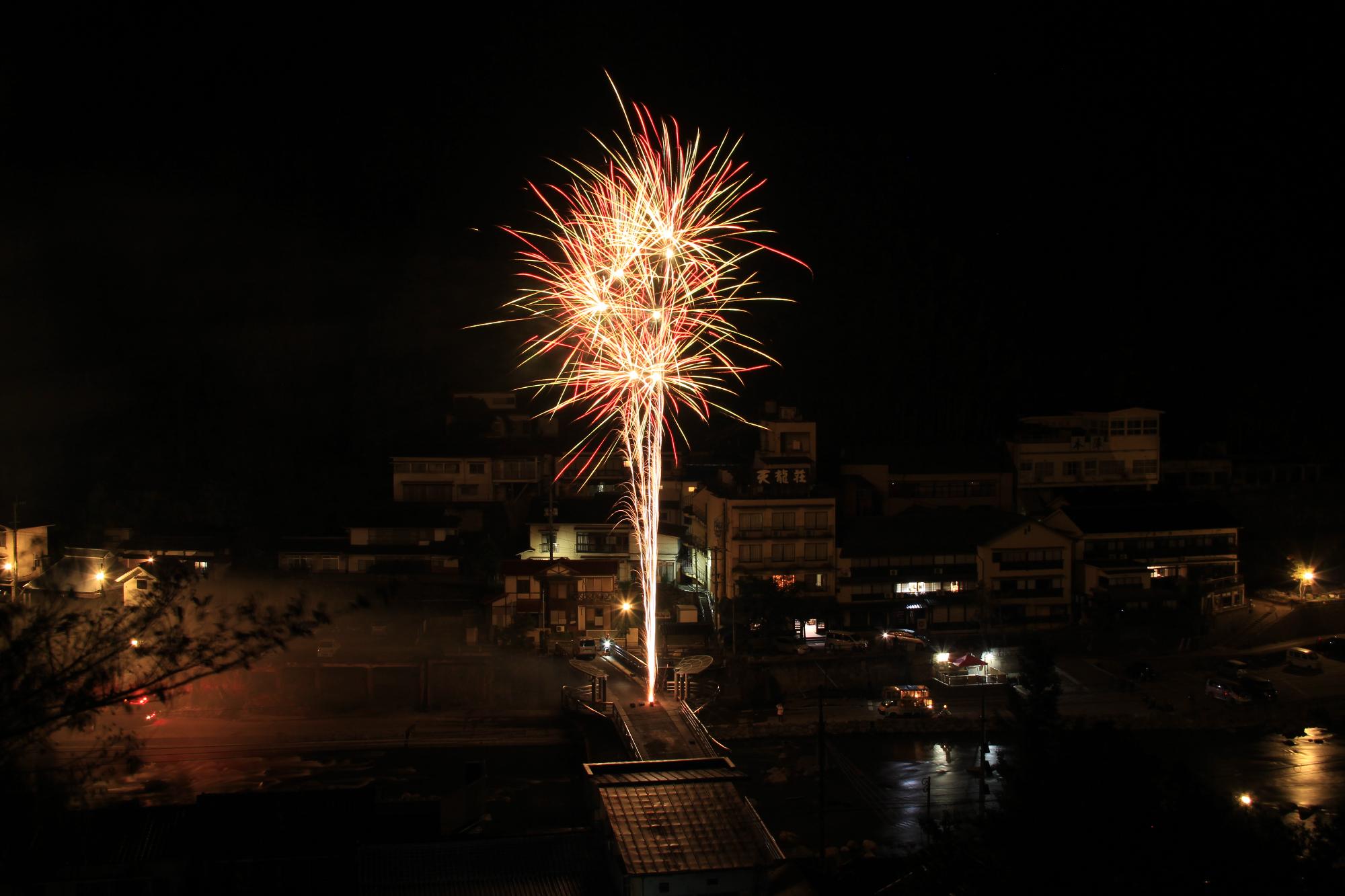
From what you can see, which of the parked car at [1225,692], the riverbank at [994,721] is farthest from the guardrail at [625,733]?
the parked car at [1225,692]

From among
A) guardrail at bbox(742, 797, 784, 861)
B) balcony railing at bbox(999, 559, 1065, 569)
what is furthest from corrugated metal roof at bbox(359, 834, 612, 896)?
balcony railing at bbox(999, 559, 1065, 569)

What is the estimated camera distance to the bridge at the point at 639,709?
792 centimetres

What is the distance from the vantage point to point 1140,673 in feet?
33.0

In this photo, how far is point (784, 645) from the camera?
33.8 feet

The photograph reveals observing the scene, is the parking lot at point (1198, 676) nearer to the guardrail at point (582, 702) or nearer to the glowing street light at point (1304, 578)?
the glowing street light at point (1304, 578)

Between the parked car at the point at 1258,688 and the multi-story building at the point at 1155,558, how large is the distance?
1.42 m

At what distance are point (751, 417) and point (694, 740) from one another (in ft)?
24.0

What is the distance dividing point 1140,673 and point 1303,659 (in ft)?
5.71

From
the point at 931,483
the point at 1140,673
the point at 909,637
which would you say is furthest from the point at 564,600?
the point at 1140,673

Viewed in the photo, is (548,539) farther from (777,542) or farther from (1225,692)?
(1225,692)

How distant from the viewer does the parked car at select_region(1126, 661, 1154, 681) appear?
32.9 ft

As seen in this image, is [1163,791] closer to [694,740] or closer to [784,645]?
[694,740]

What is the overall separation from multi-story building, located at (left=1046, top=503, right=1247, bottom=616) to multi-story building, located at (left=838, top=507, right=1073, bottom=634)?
357 millimetres

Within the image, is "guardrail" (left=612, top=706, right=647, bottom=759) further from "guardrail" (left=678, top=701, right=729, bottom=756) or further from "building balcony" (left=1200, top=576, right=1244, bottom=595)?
"building balcony" (left=1200, top=576, right=1244, bottom=595)
